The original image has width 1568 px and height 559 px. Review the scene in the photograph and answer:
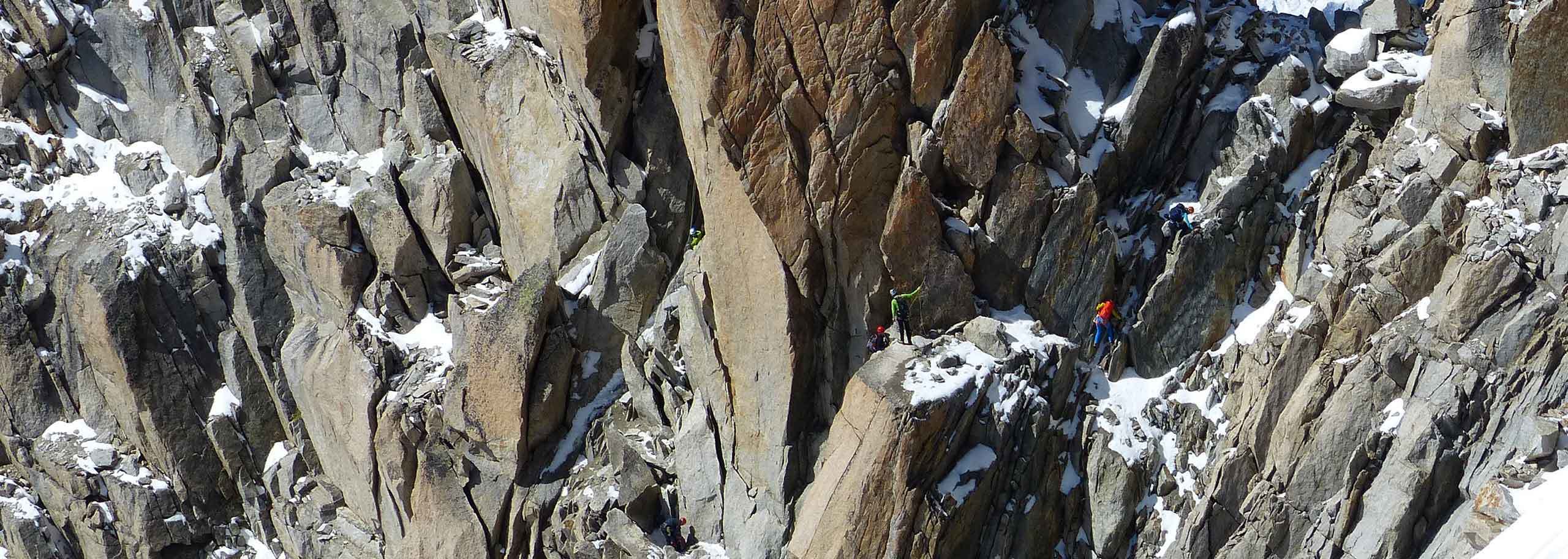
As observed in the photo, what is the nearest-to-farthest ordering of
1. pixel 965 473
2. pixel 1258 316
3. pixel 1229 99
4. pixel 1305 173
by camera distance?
pixel 965 473 < pixel 1258 316 < pixel 1305 173 < pixel 1229 99

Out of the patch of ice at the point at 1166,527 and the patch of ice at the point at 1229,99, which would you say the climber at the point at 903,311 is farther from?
the patch of ice at the point at 1229,99

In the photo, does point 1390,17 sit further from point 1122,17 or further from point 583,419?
point 583,419

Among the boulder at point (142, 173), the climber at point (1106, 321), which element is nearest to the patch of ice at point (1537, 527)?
the climber at point (1106, 321)

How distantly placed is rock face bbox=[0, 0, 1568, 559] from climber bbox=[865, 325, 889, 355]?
471mm

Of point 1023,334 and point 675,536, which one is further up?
point 1023,334

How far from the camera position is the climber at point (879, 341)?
26.3 m

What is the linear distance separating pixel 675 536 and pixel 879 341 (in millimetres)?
7234

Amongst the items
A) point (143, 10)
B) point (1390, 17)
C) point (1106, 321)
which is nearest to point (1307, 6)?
point (1390, 17)

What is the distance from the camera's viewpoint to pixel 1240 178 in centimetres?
2634

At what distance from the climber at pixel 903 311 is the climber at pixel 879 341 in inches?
13.2

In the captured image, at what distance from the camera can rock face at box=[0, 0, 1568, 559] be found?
2317 cm

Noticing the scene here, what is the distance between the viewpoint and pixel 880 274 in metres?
26.5

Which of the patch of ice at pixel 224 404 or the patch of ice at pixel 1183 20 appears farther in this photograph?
the patch of ice at pixel 224 404

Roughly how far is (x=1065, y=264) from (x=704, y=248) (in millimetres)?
8166
